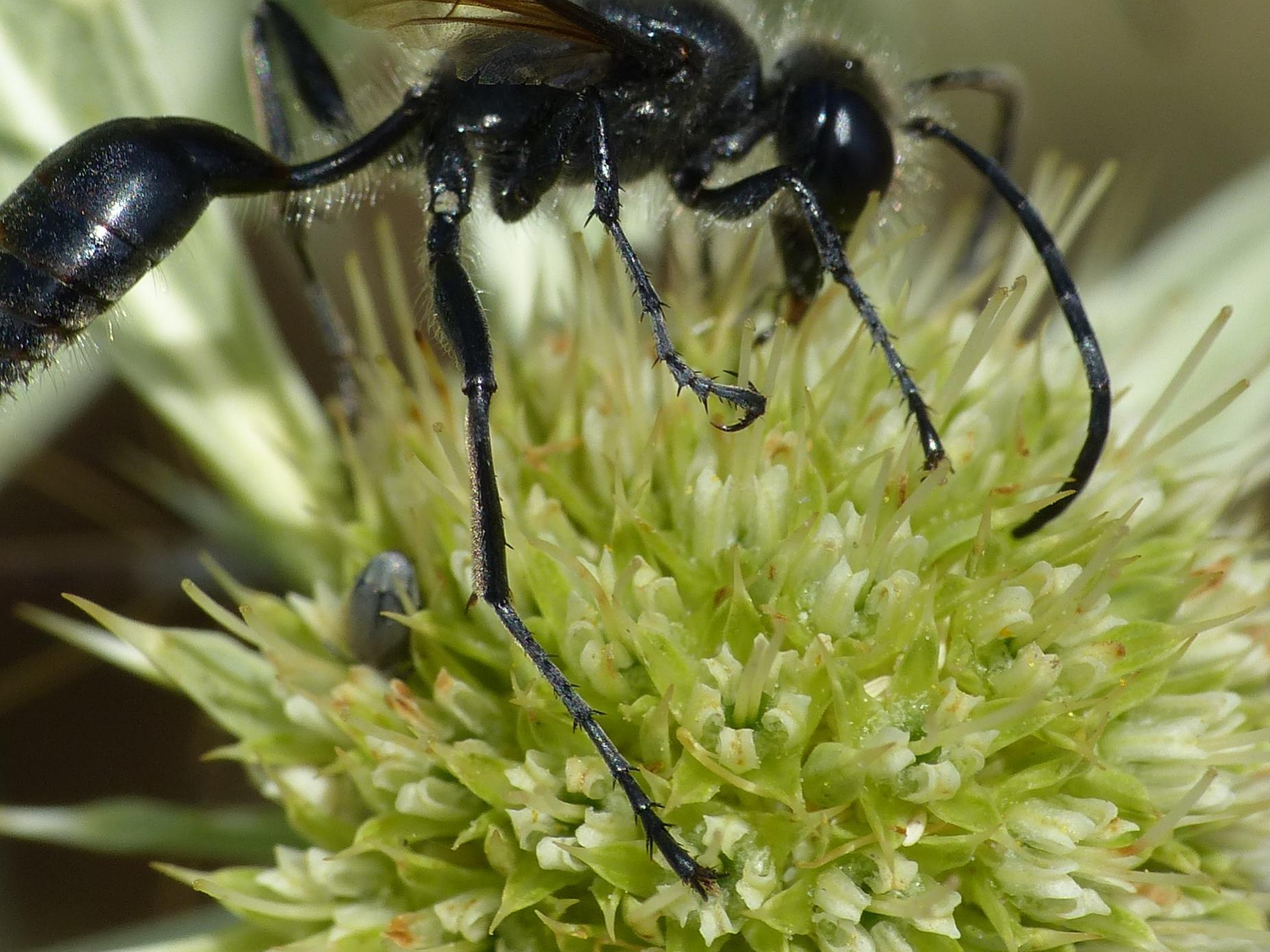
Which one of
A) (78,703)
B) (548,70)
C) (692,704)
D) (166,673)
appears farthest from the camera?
(78,703)

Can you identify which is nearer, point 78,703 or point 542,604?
point 542,604

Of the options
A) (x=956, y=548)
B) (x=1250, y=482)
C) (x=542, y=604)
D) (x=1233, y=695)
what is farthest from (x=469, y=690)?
(x=1250, y=482)

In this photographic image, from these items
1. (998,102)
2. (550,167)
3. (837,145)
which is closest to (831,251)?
(837,145)

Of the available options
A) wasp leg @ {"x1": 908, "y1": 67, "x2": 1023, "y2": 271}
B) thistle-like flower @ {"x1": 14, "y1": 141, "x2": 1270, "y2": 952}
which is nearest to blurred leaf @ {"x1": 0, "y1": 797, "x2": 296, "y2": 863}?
thistle-like flower @ {"x1": 14, "y1": 141, "x2": 1270, "y2": 952}

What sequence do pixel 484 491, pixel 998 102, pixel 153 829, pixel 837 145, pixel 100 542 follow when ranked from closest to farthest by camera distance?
pixel 484 491, pixel 837 145, pixel 153 829, pixel 998 102, pixel 100 542

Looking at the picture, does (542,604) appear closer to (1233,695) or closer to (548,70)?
(548,70)

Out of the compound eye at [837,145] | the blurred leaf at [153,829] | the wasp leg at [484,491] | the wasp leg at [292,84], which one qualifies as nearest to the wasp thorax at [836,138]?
the compound eye at [837,145]

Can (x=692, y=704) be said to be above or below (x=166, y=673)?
below

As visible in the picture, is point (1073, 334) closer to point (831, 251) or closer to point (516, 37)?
point (831, 251)
